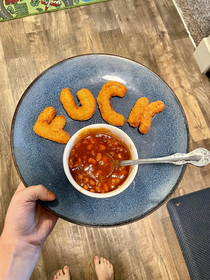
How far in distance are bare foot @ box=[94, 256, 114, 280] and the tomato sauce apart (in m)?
0.90

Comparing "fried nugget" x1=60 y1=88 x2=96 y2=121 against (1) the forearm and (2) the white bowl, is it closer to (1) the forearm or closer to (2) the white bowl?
(2) the white bowl

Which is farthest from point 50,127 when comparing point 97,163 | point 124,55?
point 124,55

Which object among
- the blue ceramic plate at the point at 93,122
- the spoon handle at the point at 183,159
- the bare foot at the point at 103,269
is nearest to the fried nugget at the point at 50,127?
the blue ceramic plate at the point at 93,122

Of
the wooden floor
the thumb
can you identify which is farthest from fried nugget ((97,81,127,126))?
the wooden floor

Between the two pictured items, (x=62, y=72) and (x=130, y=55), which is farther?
(x=130, y=55)

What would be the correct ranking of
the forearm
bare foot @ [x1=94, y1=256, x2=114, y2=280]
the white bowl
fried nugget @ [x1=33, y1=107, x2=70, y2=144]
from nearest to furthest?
the white bowl
fried nugget @ [x1=33, y1=107, x2=70, y2=144]
the forearm
bare foot @ [x1=94, y1=256, x2=114, y2=280]

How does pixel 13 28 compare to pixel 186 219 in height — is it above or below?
above

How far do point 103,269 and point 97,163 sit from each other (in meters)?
1.02

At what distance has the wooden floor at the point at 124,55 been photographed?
1.73 metres

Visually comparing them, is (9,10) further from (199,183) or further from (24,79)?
(199,183)

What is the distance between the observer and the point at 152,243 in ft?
5.76

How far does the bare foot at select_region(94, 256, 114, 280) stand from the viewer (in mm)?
1657

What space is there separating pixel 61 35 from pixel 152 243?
1.96 m

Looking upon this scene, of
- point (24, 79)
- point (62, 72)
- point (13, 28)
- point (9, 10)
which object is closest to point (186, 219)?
point (62, 72)
